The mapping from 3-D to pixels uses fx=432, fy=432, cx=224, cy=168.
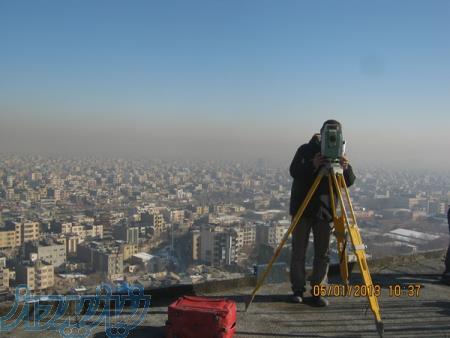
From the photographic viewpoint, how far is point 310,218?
392 cm

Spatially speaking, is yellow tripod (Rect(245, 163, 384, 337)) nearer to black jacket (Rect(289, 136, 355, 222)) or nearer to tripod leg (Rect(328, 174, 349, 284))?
tripod leg (Rect(328, 174, 349, 284))

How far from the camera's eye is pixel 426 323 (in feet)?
11.7

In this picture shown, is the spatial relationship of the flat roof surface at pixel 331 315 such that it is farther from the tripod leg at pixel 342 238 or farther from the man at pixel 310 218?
the tripod leg at pixel 342 238

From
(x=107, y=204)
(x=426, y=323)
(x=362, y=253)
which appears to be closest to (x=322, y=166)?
(x=362, y=253)

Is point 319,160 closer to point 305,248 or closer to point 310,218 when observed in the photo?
point 310,218

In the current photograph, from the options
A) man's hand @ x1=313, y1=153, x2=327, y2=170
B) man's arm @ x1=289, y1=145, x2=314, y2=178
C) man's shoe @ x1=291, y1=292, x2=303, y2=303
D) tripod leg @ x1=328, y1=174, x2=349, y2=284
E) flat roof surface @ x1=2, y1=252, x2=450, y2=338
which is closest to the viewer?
flat roof surface @ x1=2, y1=252, x2=450, y2=338

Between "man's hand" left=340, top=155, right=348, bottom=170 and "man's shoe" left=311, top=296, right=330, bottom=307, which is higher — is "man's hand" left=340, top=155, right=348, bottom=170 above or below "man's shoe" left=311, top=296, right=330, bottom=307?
above

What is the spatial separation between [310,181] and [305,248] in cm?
67

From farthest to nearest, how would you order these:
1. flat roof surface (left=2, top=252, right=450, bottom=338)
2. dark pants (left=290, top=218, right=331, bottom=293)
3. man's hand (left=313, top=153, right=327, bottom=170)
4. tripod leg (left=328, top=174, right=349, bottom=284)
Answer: dark pants (left=290, top=218, right=331, bottom=293) → tripod leg (left=328, top=174, right=349, bottom=284) → man's hand (left=313, top=153, right=327, bottom=170) → flat roof surface (left=2, top=252, right=450, bottom=338)

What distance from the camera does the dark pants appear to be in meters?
3.94

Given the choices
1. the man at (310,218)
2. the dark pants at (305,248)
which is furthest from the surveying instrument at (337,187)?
the dark pants at (305,248)

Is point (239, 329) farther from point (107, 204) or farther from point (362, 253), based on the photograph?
point (107, 204)
